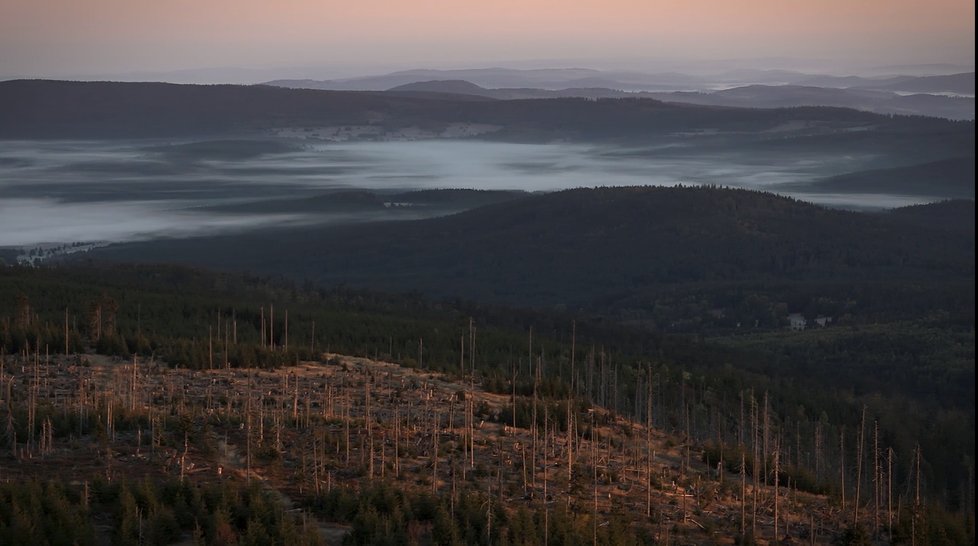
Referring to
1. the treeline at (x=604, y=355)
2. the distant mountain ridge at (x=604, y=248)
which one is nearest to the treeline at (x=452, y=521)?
the treeline at (x=604, y=355)

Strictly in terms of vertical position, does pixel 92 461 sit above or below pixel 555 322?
above

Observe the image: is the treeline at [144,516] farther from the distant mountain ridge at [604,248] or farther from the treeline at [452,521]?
the distant mountain ridge at [604,248]

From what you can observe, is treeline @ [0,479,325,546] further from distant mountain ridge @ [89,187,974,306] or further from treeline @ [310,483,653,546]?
distant mountain ridge @ [89,187,974,306]

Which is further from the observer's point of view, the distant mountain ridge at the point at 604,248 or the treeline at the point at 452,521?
the distant mountain ridge at the point at 604,248

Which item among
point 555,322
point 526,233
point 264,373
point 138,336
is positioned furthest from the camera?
point 526,233

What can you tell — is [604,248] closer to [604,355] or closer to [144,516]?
[604,355]

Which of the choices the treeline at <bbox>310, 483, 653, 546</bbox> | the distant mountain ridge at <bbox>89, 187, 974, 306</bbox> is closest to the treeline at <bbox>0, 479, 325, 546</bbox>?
the treeline at <bbox>310, 483, 653, 546</bbox>

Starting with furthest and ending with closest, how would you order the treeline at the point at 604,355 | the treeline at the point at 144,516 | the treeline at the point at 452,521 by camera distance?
the treeline at the point at 604,355 → the treeline at the point at 452,521 → the treeline at the point at 144,516

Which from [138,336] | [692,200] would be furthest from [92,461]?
[692,200]

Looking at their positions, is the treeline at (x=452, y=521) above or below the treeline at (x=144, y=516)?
below

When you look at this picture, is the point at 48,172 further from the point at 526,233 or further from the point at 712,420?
the point at 712,420

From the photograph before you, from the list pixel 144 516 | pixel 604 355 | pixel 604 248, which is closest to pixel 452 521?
pixel 144 516
